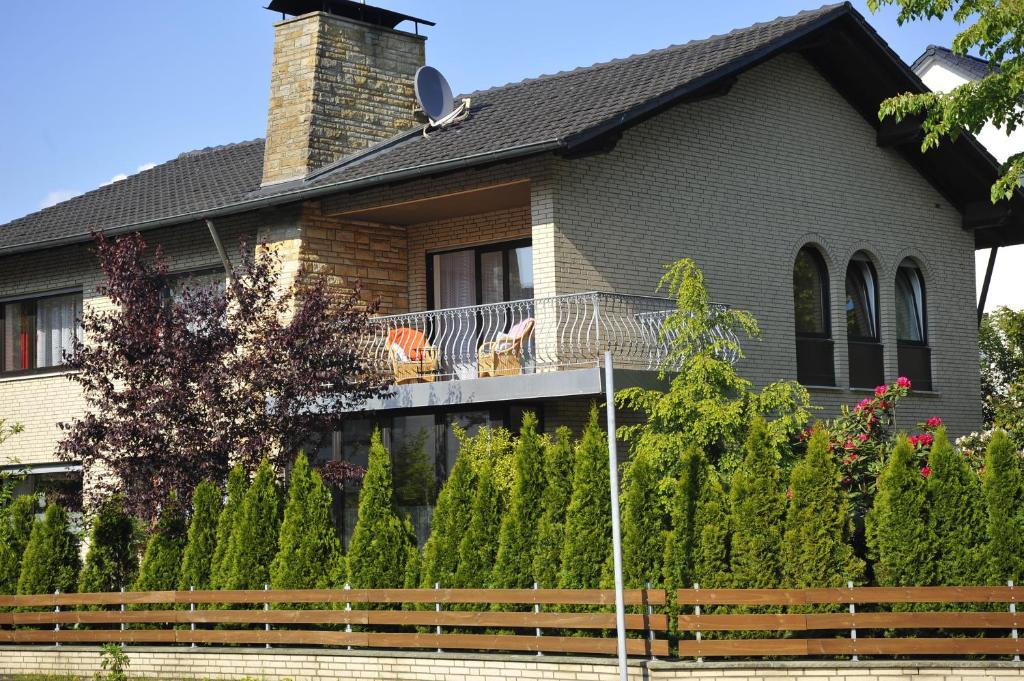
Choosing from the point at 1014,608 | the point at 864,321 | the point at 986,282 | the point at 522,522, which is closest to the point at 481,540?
the point at 522,522

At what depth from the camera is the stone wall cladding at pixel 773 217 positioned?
17.9 metres

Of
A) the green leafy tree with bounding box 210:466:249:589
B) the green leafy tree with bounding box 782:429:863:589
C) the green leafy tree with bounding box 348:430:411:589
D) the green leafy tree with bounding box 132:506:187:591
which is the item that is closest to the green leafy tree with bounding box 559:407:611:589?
the green leafy tree with bounding box 782:429:863:589

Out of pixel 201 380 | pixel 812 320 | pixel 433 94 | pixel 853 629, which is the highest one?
pixel 433 94

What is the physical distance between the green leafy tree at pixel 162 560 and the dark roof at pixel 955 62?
22416 mm

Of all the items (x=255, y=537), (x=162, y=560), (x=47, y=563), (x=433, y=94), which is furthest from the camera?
(x=433, y=94)

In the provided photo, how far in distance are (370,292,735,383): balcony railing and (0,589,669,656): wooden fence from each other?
12.2ft

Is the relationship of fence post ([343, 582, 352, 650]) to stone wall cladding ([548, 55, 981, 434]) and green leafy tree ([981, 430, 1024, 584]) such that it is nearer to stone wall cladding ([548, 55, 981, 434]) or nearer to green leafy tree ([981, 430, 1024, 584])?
stone wall cladding ([548, 55, 981, 434])

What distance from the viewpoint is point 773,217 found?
20.3 metres

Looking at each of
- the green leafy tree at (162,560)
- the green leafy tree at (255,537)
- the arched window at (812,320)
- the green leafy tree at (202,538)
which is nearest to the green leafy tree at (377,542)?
the green leafy tree at (255,537)

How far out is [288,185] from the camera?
19484 mm

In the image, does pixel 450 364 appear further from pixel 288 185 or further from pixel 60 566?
pixel 60 566

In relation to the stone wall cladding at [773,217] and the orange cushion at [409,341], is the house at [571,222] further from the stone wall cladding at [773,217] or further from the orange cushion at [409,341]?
the orange cushion at [409,341]

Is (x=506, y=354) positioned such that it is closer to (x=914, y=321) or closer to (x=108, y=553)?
(x=108, y=553)

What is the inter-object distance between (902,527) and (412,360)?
7.39m
